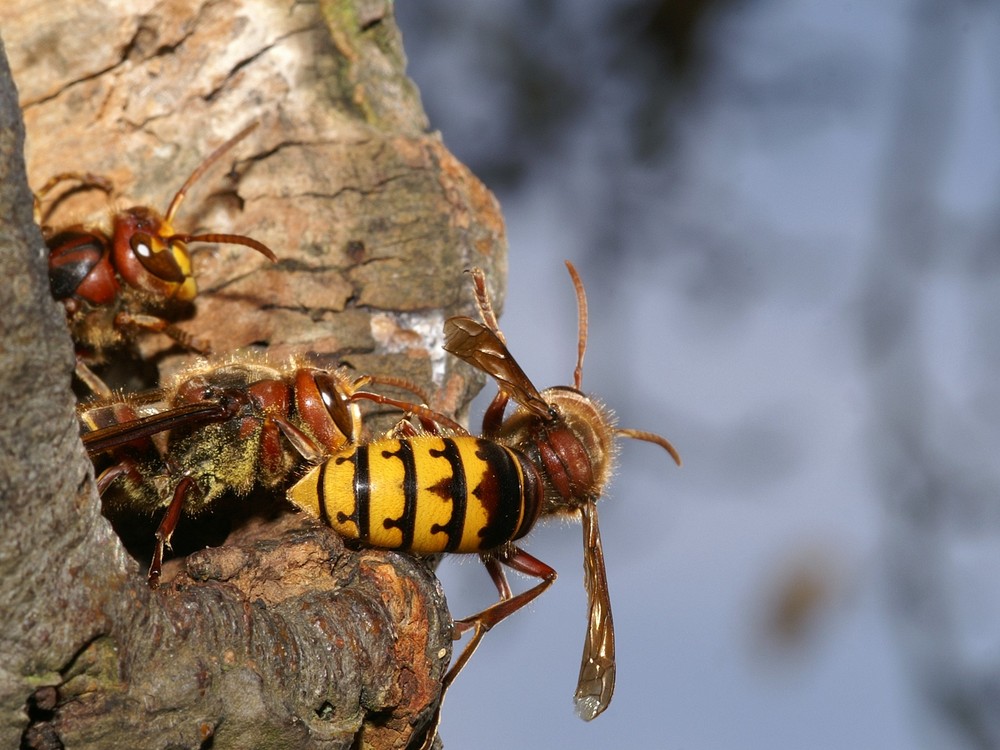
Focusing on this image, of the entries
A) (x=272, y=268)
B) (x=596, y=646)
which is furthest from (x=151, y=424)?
(x=596, y=646)

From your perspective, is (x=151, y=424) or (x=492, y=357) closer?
(x=151, y=424)

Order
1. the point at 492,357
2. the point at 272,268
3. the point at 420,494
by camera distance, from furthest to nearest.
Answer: the point at 272,268
the point at 492,357
the point at 420,494

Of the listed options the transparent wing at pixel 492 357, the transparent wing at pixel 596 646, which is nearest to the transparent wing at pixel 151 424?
the transparent wing at pixel 492 357

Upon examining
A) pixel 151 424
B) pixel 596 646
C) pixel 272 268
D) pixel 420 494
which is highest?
pixel 272 268

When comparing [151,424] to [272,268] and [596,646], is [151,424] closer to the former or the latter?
[272,268]

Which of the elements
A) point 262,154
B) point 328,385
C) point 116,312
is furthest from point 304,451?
point 116,312

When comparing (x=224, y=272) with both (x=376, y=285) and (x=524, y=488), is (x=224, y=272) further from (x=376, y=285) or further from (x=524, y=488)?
(x=524, y=488)
